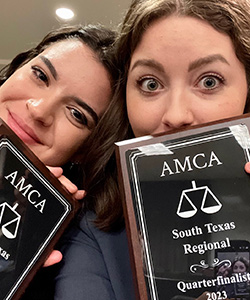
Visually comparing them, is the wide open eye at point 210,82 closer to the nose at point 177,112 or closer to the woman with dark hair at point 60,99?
the nose at point 177,112

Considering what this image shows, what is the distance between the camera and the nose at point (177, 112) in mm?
713

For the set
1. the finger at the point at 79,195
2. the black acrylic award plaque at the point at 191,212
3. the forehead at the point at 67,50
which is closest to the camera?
the black acrylic award plaque at the point at 191,212

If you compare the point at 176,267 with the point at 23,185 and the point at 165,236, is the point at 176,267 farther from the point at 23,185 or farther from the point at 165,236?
the point at 23,185

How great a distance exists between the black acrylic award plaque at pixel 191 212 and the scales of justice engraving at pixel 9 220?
0.19m

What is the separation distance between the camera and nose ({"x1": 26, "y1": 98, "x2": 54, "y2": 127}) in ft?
3.07

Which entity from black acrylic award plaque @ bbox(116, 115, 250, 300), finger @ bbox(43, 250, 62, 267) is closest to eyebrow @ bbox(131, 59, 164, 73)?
black acrylic award plaque @ bbox(116, 115, 250, 300)

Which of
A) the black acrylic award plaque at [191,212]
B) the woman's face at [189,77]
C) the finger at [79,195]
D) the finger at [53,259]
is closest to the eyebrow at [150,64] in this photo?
the woman's face at [189,77]

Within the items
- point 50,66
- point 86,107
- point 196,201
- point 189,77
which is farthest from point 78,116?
point 196,201

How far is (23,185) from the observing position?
687mm

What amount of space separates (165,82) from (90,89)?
11.2 inches

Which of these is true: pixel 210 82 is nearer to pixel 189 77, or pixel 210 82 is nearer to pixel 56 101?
pixel 189 77

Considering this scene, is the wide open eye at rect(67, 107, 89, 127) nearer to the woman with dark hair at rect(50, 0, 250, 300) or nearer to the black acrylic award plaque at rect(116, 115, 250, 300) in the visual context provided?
the woman with dark hair at rect(50, 0, 250, 300)

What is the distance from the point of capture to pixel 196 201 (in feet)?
1.97

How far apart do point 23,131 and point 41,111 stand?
0.07m
